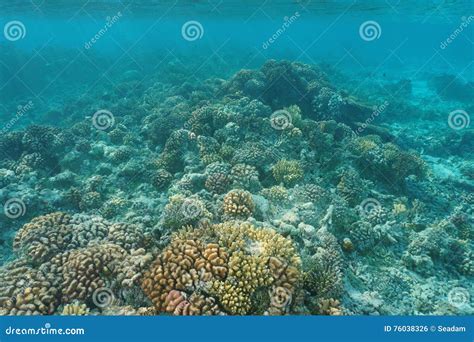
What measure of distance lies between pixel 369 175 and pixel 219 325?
28.5 feet

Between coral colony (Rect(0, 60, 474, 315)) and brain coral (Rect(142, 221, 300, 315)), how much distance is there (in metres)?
0.02

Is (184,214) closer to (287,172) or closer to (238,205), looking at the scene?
(238,205)

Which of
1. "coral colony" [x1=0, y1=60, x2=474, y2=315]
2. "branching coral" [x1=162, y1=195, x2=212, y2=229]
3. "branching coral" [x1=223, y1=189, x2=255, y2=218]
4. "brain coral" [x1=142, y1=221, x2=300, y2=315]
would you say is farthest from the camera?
"branching coral" [x1=223, y1=189, x2=255, y2=218]

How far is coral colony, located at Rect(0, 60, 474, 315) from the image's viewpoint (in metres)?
5.55

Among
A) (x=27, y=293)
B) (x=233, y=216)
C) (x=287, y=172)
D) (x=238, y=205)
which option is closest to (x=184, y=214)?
(x=233, y=216)

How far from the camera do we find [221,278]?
5.45 m

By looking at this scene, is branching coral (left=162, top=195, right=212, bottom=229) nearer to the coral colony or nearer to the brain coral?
the coral colony

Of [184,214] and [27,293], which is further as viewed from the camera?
[184,214]

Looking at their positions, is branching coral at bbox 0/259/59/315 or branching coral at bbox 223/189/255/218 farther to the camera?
branching coral at bbox 223/189/255/218

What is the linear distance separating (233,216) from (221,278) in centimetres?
208

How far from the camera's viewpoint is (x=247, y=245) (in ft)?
19.8

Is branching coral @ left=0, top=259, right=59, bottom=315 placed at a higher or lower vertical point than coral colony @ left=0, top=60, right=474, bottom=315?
lower

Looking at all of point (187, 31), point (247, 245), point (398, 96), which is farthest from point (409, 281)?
point (398, 96)

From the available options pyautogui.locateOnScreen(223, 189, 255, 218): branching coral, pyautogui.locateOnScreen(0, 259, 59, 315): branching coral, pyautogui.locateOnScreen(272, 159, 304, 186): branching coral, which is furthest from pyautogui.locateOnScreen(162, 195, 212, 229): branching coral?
pyautogui.locateOnScreen(272, 159, 304, 186): branching coral
